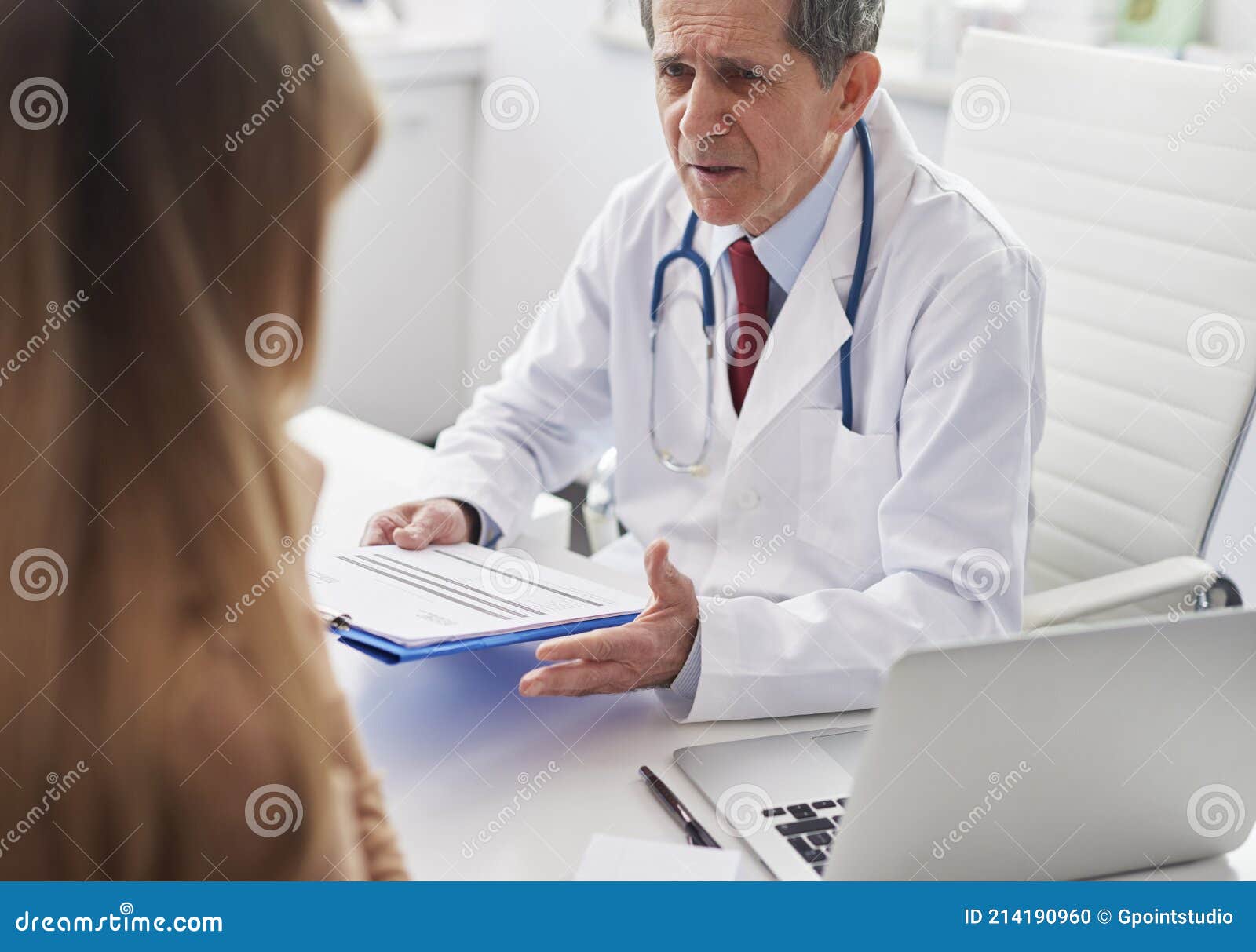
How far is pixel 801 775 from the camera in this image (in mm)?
966

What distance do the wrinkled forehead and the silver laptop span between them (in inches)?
32.7

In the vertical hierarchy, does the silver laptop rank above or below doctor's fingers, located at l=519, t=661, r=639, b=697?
above

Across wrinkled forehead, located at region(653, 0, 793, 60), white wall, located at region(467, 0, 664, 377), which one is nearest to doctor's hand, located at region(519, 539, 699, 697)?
wrinkled forehead, located at region(653, 0, 793, 60)

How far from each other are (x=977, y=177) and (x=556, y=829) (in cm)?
109

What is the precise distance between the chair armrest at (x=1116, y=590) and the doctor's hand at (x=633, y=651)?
43cm

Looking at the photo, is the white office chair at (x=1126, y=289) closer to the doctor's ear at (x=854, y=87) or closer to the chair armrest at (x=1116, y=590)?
the chair armrest at (x=1116, y=590)

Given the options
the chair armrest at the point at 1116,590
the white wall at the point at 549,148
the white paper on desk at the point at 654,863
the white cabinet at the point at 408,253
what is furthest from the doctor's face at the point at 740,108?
the white cabinet at the point at 408,253

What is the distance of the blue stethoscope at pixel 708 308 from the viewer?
1427mm

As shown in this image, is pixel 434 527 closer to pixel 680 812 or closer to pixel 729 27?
pixel 680 812

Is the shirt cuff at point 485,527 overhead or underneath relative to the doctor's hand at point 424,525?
underneath

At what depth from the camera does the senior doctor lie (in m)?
1.16

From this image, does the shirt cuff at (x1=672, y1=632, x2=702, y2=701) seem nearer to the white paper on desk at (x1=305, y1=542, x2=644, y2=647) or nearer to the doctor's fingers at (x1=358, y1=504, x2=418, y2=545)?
the white paper on desk at (x1=305, y1=542, x2=644, y2=647)

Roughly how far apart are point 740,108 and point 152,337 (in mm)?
959

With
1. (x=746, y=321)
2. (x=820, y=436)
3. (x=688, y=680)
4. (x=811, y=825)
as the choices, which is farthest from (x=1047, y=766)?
(x=746, y=321)
